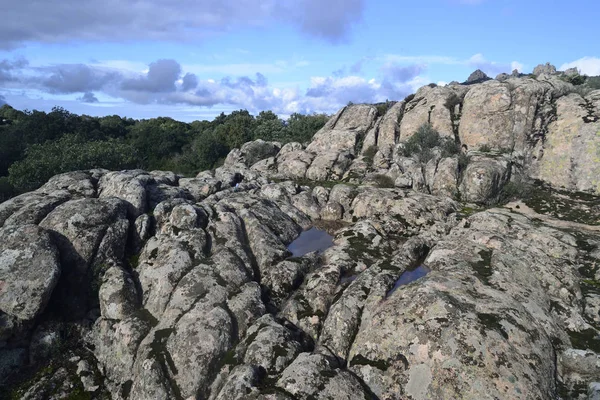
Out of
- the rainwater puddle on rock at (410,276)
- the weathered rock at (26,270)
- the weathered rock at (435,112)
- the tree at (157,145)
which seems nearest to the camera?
the weathered rock at (26,270)

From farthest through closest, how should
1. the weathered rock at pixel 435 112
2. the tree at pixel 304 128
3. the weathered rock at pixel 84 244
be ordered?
the tree at pixel 304 128, the weathered rock at pixel 435 112, the weathered rock at pixel 84 244

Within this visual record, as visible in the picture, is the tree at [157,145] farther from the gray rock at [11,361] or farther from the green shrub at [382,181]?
the gray rock at [11,361]

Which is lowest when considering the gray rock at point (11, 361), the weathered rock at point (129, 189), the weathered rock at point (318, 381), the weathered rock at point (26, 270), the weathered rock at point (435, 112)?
the gray rock at point (11, 361)

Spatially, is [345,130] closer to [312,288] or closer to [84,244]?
[312,288]

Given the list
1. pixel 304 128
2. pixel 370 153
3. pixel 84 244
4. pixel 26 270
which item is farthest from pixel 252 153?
pixel 26 270

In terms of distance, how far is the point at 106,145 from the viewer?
5047cm

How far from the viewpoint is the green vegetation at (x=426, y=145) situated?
140ft

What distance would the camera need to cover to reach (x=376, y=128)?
172 ft

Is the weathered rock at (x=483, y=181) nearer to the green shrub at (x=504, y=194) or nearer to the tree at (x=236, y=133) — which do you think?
the green shrub at (x=504, y=194)

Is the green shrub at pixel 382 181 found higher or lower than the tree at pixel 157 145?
lower

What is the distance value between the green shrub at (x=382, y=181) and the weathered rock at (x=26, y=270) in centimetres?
2964

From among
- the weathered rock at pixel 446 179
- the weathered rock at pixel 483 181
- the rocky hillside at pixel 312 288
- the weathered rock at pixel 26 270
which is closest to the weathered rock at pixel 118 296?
the rocky hillside at pixel 312 288

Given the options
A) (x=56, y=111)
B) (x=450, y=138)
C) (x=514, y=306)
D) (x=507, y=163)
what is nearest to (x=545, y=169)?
(x=507, y=163)

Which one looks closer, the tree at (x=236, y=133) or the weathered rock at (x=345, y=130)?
the weathered rock at (x=345, y=130)
